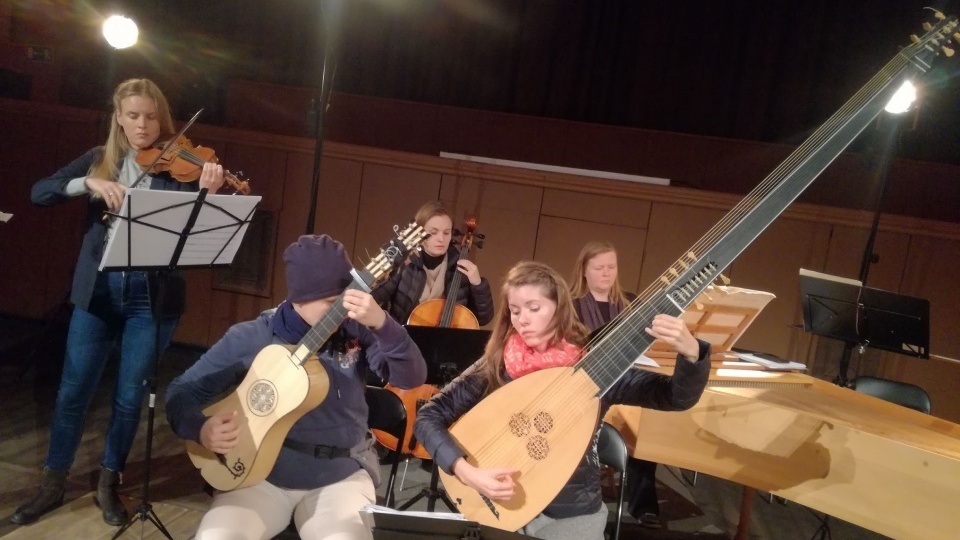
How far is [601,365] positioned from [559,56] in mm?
5508

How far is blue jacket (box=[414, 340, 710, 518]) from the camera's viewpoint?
2.00 metres

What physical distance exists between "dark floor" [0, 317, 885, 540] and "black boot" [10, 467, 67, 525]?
0.06 metres

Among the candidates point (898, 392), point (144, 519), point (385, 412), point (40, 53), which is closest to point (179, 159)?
point (385, 412)

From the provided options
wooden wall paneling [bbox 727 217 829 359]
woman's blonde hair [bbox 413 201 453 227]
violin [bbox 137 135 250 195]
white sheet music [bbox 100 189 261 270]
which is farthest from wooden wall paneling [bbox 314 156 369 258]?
wooden wall paneling [bbox 727 217 829 359]

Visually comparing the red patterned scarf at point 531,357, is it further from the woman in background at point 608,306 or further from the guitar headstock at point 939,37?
the woman in background at point 608,306

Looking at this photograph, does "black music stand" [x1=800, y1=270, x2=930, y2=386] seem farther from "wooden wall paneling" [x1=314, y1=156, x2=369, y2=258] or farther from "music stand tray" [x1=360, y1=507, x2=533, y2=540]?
"wooden wall paneling" [x1=314, y1=156, x2=369, y2=258]

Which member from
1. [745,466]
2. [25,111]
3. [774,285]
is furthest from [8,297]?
[774,285]

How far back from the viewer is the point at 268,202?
578 cm

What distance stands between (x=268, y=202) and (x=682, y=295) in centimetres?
466

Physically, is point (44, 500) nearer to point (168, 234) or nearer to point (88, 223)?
point (88, 223)

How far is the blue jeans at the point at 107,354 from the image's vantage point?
2941 mm

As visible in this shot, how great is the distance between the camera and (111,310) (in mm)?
2969

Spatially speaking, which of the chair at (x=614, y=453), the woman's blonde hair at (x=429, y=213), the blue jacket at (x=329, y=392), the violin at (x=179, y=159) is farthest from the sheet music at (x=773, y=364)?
the violin at (x=179, y=159)

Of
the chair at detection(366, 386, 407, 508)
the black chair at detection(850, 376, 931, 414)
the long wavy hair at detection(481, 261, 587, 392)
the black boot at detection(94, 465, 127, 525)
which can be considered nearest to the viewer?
the long wavy hair at detection(481, 261, 587, 392)
